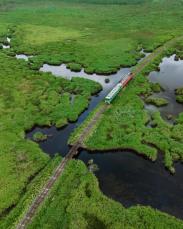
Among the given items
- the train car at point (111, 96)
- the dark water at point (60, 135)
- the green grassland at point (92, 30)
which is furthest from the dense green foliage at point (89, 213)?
the green grassland at point (92, 30)

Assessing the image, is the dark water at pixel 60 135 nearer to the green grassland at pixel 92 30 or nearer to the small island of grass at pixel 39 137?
the small island of grass at pixel 39 137

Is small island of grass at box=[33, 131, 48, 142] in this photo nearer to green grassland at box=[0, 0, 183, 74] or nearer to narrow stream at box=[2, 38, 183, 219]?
narrow stream at box=[2, 38, 183, 219]

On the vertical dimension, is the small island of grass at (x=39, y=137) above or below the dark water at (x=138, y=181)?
above

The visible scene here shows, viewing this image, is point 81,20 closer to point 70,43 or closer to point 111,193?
point 70,43

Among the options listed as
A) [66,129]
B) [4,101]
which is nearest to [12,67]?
[4,101]

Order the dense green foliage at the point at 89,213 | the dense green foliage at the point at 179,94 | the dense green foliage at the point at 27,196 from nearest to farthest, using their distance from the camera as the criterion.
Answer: the dense green foliage at the point at 89,213 → the dense green foliage at the point at 27,196 → the dense green foliage at the point at 179,94

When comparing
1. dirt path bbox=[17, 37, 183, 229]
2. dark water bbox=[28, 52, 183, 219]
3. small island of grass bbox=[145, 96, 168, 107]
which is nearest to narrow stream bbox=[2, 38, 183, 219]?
dark water bbox=[28, 52, 183, 219]

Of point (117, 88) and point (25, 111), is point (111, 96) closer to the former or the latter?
point (117, 88)

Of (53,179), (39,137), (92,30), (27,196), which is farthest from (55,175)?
(92,30)

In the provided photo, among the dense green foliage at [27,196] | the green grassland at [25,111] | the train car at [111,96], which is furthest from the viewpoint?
the train car at [111,96]
